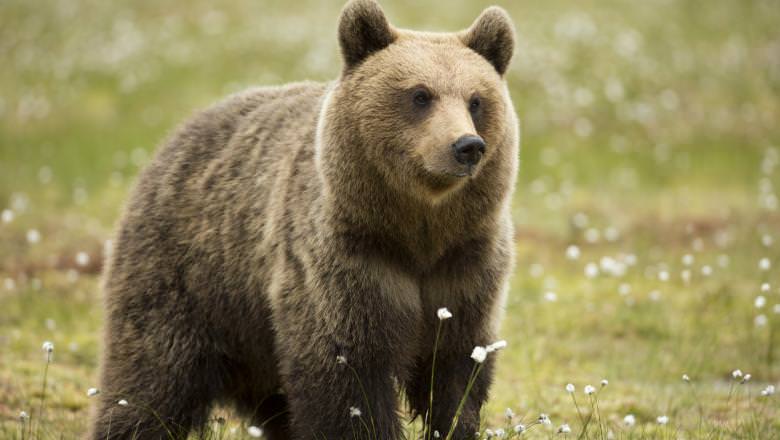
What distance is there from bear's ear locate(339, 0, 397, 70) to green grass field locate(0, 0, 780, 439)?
206cm

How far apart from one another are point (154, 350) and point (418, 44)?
209 centimetres

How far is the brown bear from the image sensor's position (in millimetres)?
4371

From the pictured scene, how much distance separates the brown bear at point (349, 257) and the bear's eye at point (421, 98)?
0.04ft

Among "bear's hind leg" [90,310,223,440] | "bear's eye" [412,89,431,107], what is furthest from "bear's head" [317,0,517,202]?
"bear's hind leg" [90,310,223,440]

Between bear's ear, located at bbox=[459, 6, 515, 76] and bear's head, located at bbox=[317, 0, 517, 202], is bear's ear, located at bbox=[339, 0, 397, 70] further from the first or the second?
bear's ear, located at bbox=[459, 6, 515, 76]

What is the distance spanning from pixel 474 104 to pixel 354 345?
1.21 meters

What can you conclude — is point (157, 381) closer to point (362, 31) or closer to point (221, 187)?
point (221, 187)

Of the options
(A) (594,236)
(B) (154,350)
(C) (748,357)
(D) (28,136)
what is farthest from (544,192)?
(B) (154,350)

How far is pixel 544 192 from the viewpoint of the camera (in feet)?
42.9

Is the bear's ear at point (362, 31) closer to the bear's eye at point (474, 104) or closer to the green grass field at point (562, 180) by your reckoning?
the bear's eye at point (474, 104)

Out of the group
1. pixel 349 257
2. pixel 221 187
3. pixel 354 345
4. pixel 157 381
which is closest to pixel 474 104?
pixel 349 257

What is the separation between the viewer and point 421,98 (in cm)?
439

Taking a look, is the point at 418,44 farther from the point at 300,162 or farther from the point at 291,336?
the point at 291,336

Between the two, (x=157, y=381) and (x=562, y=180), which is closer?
(x=157, y=381)
